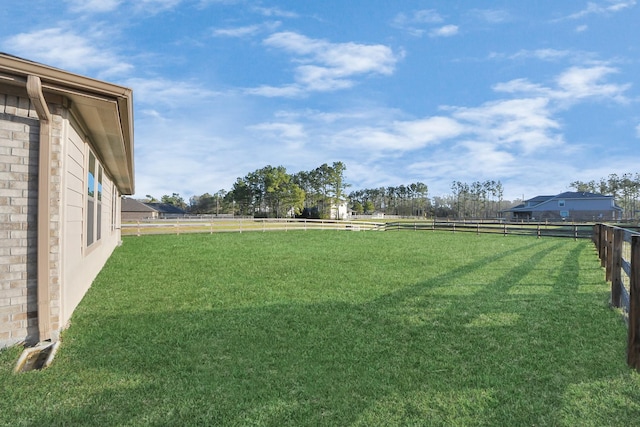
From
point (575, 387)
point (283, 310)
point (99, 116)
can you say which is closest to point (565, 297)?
point (575, 387)

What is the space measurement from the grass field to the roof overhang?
2604 mm

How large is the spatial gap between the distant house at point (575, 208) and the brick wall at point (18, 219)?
5662 centimetres

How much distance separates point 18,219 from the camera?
3.64m

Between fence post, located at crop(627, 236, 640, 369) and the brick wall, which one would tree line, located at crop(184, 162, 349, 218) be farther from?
fence post, located at crop(627, 236, 640, 369)

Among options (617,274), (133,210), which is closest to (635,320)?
(617,274)

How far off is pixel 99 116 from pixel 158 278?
371cm

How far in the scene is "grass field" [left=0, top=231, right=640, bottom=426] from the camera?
92.2 inches

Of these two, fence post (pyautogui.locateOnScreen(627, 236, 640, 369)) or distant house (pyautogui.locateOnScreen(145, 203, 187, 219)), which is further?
distant house (pyautogui.locateOnScreen(145, 203, 187, 219))

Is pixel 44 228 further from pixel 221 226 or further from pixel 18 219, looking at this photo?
pixel 221 226

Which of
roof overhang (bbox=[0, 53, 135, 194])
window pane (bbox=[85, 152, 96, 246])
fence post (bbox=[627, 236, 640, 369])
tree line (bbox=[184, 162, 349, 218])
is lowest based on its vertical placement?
fence post (bbox=[627, 236, 640, 369])

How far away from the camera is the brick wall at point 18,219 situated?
3588mm

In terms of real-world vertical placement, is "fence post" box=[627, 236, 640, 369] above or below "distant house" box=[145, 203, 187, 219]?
below

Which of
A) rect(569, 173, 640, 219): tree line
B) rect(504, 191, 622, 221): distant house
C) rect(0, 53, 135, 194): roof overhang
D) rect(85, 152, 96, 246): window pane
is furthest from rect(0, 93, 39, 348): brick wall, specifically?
rect(569, 173, 640, 219): tree line

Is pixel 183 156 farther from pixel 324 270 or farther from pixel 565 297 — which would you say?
pixel 565 297
